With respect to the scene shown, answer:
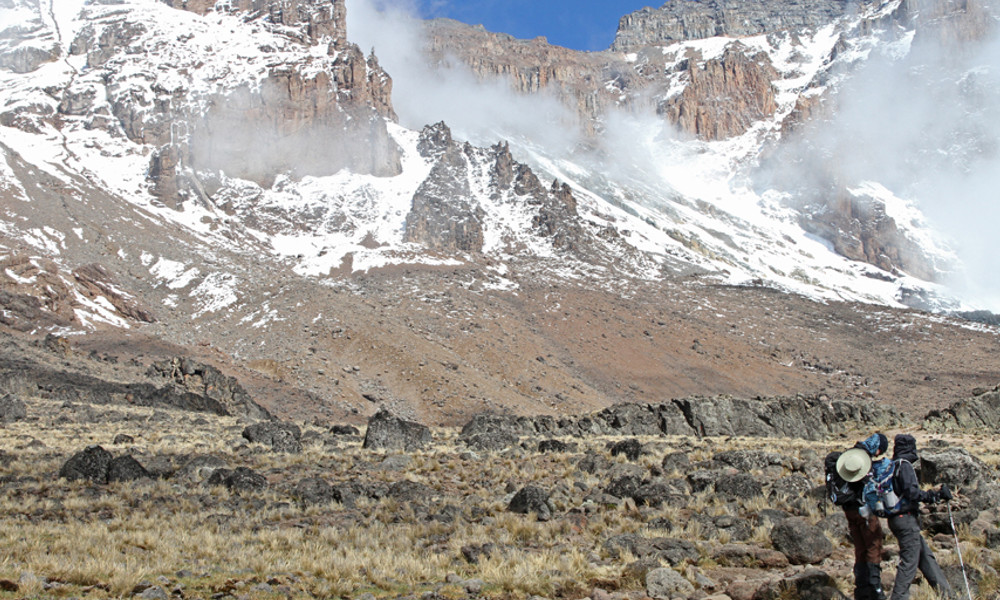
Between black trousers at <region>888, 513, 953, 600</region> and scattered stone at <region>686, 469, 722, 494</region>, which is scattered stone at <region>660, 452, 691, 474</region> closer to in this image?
scattered stone at <region>686, 469, 722, 494</region>

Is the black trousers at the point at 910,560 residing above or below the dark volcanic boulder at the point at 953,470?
above

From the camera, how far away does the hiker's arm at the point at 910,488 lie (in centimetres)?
649

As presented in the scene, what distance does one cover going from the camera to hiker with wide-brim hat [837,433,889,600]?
6.61 m

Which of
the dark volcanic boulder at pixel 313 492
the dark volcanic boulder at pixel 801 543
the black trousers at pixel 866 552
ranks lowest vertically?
the dark volcanic boulder at pixel 313 492

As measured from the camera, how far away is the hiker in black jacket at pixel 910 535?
642 cm

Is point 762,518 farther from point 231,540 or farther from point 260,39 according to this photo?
point 260,39

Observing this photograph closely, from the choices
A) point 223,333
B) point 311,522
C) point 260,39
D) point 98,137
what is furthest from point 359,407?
point 260,39

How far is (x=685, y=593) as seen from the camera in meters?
7.24

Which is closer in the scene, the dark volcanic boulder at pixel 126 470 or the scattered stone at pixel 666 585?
the scattered stone at pixel 666 585

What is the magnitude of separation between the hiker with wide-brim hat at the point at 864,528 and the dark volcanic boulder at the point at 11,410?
24862mm

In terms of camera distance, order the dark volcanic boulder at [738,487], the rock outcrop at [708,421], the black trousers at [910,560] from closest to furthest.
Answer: the black trousers at [910,560] < the dark volcanic boulder at [738,487] < the rock outcrop at [708,421]

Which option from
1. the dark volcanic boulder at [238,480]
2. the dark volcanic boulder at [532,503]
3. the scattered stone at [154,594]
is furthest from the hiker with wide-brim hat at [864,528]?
the dark volcanic boulder at [238,480]

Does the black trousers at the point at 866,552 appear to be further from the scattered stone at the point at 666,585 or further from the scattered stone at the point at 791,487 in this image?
the scattered stone at the point at 791,487

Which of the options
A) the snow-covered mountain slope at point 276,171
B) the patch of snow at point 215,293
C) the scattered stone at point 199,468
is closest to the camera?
the scattered stone at point 199,468
